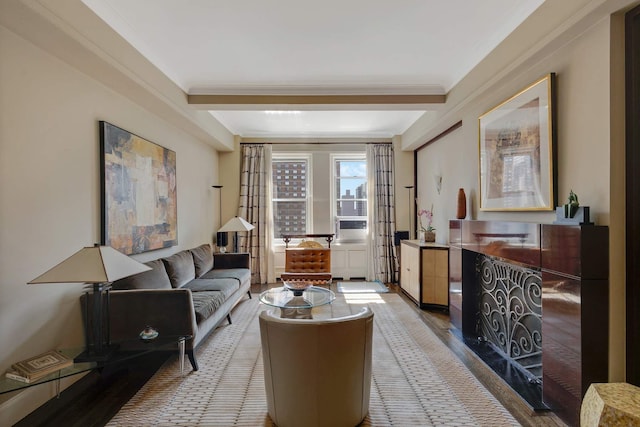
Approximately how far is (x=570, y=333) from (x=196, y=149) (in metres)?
4.98

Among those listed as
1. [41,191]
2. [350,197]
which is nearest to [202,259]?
[41,191]

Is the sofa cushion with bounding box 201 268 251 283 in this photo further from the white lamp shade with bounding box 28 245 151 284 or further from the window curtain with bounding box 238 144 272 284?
the white lamp shade with bounding box 28 245 151 284

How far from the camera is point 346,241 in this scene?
616cm

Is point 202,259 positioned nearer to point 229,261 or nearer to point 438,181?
point 229,261

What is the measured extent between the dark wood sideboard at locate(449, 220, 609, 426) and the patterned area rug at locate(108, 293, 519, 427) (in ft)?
1.38

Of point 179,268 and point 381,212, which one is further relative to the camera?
point 381,212

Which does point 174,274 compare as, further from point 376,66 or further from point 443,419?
point 376,66

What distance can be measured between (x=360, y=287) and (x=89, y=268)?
425 centimetres

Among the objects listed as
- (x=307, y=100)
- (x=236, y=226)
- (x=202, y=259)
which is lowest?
(x=202, y=259)

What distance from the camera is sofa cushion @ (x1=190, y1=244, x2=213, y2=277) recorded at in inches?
166

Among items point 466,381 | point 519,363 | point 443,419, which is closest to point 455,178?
point 519,363

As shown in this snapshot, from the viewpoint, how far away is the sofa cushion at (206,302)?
2844 millimetres

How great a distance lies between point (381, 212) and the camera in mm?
5891

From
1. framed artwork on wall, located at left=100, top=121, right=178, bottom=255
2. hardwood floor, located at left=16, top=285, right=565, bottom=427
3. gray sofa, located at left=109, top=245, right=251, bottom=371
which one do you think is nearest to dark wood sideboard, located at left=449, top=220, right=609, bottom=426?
hardwood floor, located at left=16, top=285, right=565, bottom=427
